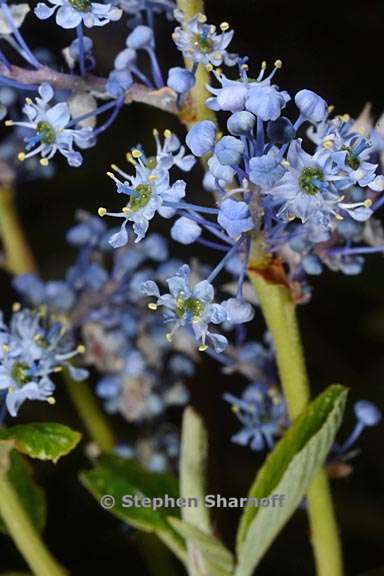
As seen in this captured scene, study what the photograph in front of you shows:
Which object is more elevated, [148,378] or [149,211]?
[149,211]

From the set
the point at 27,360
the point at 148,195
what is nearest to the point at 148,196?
the point at 148,195

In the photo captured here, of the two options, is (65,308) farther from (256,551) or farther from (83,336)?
(256,551)

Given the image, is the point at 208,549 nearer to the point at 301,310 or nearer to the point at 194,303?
the point at 194,303

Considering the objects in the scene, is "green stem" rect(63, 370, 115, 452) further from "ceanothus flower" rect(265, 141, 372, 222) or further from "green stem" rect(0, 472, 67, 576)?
"ceanothus flower" rect(265, 141, 372, 222)

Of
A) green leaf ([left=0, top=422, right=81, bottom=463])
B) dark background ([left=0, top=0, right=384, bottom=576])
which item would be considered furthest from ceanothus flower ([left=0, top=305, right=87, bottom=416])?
dark background ([left=0, top=0, right=384, bottom=576])

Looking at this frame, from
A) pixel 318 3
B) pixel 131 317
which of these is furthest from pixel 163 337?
pixel 318 3

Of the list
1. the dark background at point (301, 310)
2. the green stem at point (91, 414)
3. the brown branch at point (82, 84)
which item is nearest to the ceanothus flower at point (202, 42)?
the brown branch at point (82, 84)
